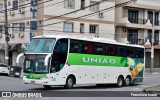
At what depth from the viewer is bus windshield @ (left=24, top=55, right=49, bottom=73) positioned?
76.7ft

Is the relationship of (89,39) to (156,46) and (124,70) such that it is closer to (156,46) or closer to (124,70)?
(124,70)

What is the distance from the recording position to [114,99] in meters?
18.8

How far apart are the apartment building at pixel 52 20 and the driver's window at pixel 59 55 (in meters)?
22.0

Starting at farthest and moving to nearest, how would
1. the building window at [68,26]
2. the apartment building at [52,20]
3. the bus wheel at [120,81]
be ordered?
the building window at [68,26] → the apartment building at [52,20] → the bus wheel at [120,81]

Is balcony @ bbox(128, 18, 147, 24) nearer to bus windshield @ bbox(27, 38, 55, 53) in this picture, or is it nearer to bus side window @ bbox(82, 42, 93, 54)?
bus side window @ bbox(82, 42, 93, 54)

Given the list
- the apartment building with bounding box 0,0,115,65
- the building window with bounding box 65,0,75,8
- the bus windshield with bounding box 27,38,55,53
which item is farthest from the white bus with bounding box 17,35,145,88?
the building window with bounding box 65,0,75,8

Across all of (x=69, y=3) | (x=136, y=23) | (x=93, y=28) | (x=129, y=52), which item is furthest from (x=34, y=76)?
(x=136, y=23)

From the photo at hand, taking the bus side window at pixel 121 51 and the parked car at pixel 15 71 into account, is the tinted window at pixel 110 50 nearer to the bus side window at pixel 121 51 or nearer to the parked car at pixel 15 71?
the bus side window at pixel 121 51

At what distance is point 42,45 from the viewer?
78.2 ft

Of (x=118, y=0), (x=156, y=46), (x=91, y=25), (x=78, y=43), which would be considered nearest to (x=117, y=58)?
(x=78, y=43)

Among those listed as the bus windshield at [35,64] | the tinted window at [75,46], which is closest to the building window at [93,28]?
the tinted window at [75,46]

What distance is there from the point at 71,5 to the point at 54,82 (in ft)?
90.8

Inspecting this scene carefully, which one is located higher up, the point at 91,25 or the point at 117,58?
the point at 91,25

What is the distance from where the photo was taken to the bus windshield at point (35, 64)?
2339 centimetres
